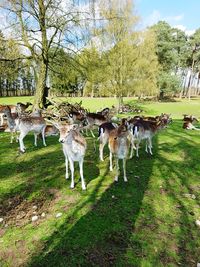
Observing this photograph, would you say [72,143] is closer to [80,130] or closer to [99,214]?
[99,214]

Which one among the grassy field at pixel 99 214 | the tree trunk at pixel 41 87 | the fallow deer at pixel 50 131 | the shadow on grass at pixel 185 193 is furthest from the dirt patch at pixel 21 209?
the tree trunk at pixel 41 87

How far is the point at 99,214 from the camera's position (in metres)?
6.40

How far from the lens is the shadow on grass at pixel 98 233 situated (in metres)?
4.97

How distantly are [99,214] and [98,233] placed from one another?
0.73 metres

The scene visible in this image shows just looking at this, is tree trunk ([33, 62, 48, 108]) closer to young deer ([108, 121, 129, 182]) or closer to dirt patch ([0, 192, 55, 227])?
young deer ([108, 121, 129, 182])

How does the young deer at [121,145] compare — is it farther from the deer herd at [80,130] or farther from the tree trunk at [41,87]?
the tree trunk at [41,87]

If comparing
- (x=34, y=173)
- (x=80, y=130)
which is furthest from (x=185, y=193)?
(x=34, y=173)

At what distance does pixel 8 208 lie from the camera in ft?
21.9

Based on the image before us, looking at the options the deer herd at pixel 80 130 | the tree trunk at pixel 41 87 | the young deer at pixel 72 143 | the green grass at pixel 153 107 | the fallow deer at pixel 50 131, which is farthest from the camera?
the green grass at pixel 153 107

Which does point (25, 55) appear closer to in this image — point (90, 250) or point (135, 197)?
point (135, 197)

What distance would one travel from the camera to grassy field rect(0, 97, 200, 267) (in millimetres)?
5141

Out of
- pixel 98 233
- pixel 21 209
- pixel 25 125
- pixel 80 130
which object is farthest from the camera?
pixel 25 125

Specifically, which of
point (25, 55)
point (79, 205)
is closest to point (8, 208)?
point (79, 205)

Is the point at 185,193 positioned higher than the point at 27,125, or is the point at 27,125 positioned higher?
the point at 27,125
